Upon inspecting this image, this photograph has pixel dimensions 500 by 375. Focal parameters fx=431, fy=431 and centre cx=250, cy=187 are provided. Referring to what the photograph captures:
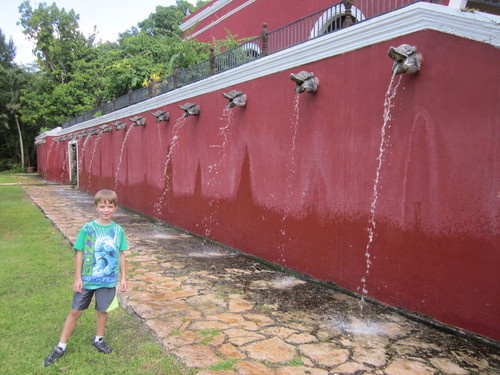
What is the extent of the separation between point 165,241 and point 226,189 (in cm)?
168

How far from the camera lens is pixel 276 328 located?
403 cm

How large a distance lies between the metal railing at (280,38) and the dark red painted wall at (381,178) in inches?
22.8

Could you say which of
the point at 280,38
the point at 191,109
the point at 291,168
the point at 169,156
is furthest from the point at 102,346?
the point at 169,156

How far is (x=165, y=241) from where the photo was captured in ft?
27.9

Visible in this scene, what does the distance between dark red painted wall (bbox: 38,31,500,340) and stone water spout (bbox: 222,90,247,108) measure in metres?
0.14

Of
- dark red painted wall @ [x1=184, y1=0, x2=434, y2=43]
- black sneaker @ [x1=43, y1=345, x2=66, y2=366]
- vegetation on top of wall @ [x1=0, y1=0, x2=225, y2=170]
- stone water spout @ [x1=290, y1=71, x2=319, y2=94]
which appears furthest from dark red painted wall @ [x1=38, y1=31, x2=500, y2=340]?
vegetation on top of wall @ [x1=0, y1=0, x2=225, y2=170]

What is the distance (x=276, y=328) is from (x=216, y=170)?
4729 mm

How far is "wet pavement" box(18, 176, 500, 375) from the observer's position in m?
3.32

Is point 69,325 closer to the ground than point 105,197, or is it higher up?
closer to the ground

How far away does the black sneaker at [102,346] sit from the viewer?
11.4ft

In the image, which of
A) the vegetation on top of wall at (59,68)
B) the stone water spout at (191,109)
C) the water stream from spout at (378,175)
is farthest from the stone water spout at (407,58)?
the vegetation on top of wall at (59,68)

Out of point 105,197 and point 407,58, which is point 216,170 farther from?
point 105,197

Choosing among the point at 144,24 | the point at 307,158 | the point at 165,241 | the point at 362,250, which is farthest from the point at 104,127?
the point at 144,24

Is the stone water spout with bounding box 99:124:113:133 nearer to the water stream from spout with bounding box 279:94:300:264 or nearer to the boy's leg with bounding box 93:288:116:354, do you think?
the water stream from spout with bounding box 279:94:300:264
